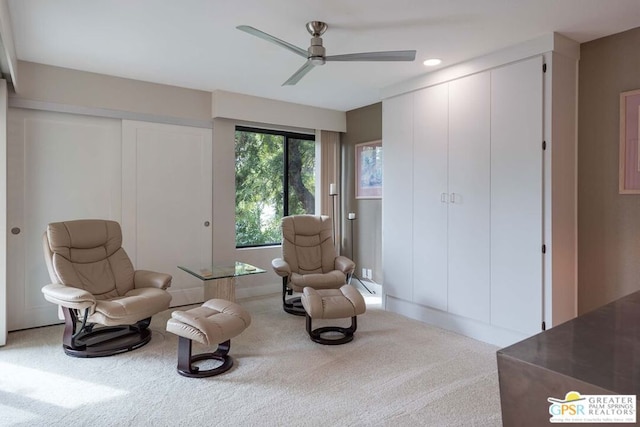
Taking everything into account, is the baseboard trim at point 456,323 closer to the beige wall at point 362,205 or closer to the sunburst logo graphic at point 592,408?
the beige wall at point 362,205

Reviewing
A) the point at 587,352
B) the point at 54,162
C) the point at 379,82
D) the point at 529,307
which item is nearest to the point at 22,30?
the point at 54,162

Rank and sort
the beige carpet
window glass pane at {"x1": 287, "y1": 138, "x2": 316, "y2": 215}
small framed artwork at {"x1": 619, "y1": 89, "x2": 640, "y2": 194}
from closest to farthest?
1. the beige carpet
2. small framed artwork at {"x1": 619, "y1": 89, "x2": 640, "y2": 194}
3. window glass pane at {"x1": 287, "y1": 138, "x2": 316, "y2": 215}

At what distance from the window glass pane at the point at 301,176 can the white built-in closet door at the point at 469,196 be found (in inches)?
96.4

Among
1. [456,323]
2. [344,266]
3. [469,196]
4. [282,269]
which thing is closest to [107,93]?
[282,269]

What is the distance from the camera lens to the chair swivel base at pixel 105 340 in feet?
9.89

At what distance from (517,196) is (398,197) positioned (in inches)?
49.7

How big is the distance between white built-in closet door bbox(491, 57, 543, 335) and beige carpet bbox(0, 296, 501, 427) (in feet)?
1.53

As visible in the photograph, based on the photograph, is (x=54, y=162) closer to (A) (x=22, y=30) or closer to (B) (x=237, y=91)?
(A) (x=22, y=30)

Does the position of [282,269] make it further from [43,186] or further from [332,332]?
[43,186]

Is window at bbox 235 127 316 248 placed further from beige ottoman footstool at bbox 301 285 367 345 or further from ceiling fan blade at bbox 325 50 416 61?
ceiling fan blade at bbox 325 50 416 61

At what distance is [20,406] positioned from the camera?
2262 mm

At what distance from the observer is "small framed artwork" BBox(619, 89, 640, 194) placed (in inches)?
110

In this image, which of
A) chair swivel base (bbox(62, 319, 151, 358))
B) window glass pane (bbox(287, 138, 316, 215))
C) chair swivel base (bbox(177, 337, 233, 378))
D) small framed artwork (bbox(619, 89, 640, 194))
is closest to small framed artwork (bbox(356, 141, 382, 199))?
window glass pane (bbox(287, 138, 316, 215))

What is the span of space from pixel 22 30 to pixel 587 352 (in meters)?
3.85
